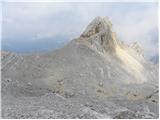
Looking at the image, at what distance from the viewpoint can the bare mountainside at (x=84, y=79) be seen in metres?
23.2

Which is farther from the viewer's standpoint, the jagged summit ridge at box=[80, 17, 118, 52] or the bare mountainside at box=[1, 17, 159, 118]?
the jagged summit ridge at box=[80, 17, 118, 52]

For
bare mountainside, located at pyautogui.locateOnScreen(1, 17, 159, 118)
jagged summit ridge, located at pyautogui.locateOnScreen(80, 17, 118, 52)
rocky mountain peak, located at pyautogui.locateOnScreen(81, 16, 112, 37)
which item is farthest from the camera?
rocky mountain peak, located at pyautogui.locateOnScreen(81, 16, 112, 37)

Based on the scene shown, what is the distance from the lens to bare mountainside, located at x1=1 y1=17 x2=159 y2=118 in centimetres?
2320

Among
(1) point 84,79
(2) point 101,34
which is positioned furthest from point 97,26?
(1) point 84,79

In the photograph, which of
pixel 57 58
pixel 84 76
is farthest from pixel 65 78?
pixel 57 58

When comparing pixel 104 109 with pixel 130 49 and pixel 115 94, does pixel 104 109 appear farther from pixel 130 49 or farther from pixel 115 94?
pixel 130 49

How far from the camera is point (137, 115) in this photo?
783 inches

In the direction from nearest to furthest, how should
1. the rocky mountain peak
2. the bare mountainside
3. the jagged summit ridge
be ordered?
the bare mountainside
the jagged summit ridge
the rocky mountain peak

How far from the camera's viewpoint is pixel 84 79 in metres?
36.8

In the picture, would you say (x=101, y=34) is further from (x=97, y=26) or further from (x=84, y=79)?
(x=84, y=79)

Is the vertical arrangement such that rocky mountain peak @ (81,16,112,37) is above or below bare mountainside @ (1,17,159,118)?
above

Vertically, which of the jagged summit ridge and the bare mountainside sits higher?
the jagged summit ridge

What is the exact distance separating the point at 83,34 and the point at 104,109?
80.6 ft

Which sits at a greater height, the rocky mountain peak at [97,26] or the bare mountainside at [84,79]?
the rocky mountain peak at [97,26]
